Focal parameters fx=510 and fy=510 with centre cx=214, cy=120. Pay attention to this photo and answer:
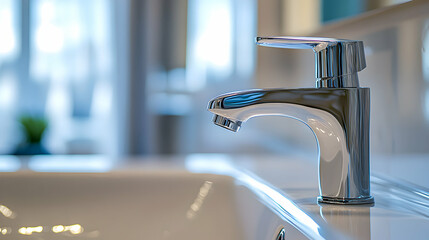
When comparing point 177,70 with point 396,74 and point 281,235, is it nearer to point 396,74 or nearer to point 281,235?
point 396,74

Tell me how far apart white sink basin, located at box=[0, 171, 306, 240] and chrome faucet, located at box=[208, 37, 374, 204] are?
5.5 inches

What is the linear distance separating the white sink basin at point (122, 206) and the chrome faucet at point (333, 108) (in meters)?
0.14

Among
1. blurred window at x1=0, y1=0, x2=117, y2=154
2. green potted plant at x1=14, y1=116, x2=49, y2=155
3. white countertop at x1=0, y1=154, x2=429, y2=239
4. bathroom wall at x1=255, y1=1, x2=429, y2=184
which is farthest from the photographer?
blurred window at x1=0, y1=0, x2=117, y2=154

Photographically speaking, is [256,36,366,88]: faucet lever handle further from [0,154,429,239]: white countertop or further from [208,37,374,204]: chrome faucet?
[0,154,429,239]: white countertop

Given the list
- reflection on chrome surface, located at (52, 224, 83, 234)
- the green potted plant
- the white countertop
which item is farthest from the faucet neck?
the green potted plant

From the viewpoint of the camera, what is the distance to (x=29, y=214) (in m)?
0.61

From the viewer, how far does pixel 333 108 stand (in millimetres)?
423

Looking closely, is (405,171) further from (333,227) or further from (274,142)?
(274,142)

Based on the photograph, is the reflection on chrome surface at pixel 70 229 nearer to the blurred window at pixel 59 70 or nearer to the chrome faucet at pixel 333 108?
the chrome faucet at pixel 333 108

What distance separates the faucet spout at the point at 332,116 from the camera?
1.39 feet

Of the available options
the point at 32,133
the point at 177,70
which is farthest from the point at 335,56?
the point at 32,133

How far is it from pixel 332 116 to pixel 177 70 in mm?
1394

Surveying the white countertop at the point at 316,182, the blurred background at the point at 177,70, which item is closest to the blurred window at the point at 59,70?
the blurred background at the point at 177,70

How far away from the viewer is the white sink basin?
0.59 m
